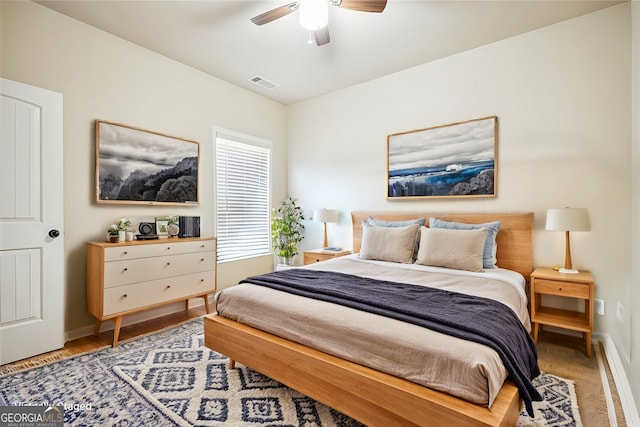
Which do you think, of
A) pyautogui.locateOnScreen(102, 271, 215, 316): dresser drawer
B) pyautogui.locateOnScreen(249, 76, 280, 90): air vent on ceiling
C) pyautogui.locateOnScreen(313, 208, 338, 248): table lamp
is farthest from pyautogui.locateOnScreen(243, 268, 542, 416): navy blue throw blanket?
pyautogui.locateOnScreen(249, 76, 280, 90): air vent on ceiling

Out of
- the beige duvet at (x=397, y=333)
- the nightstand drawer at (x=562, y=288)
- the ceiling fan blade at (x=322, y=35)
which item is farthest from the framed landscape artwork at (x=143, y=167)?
the nightstand drawer at (x=562, y=288)

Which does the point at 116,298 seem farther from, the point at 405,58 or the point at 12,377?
the point at 405,58

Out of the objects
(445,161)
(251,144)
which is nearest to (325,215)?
(251,144)

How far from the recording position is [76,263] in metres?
2.75

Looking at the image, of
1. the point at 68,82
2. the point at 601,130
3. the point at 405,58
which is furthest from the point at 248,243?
the point at 601,130

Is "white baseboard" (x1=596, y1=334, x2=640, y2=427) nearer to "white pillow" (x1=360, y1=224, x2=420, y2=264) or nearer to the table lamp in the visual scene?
"white pillow" (x1=360, y1=224, x2=420, y2=264)

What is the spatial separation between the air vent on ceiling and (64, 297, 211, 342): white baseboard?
2.92 metres

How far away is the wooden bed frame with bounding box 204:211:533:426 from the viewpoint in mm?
1209

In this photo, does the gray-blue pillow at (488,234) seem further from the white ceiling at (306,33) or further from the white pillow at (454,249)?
the white ceiling at (306,33)

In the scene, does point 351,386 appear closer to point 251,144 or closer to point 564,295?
point 564,295

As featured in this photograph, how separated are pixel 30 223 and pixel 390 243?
309cm

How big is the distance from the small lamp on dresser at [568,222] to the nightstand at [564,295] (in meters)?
0.17

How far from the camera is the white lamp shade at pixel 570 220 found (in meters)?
2.50

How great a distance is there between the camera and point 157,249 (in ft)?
9.50
